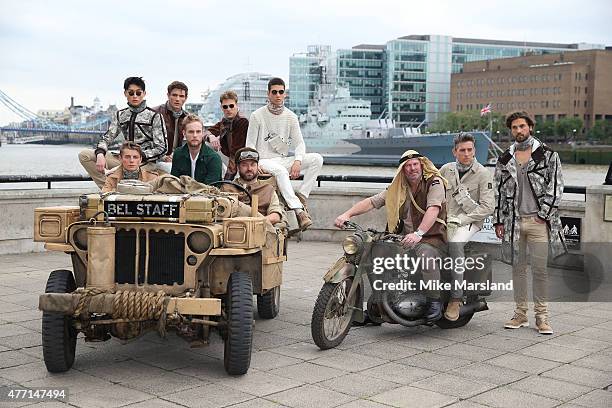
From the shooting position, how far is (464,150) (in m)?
8.45

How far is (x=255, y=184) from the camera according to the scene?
8141 millimetres

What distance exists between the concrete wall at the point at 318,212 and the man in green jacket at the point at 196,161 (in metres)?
5.41

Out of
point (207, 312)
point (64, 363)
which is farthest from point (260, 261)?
point (64, 363)

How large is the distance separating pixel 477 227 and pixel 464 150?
732 millimetres

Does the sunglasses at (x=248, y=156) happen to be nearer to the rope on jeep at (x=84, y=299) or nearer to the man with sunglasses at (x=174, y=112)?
the man with sunglasses at (x=174, y=112)

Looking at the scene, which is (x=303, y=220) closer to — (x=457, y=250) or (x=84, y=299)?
(x=457, y=250)

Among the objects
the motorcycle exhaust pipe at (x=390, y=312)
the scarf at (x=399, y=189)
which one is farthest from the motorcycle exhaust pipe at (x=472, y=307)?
the scarf at (x=399, y=189)

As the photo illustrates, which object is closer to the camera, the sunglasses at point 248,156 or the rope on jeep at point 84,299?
the rope on jeep at point 84,299

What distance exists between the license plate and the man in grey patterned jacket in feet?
10.8

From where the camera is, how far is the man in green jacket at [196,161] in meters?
8.11

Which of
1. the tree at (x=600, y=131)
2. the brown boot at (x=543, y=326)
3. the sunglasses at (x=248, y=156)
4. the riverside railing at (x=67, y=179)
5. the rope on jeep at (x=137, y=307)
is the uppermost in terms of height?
the tree at (x=600, y=131)

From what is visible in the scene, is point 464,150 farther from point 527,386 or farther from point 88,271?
point 88,271

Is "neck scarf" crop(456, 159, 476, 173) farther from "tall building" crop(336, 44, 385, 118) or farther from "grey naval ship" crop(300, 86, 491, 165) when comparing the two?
"tall building" crop(336, 44, 385, 118)

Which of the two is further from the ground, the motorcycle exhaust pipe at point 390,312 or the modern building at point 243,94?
the modern building at point 243,94
